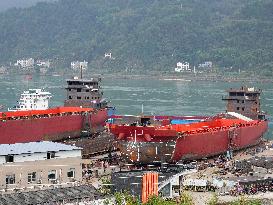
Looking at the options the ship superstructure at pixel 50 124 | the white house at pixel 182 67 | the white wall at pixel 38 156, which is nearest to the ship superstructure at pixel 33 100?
the ship superstructure at pixel 50 124

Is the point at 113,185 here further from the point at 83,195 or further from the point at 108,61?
the point at 108,61

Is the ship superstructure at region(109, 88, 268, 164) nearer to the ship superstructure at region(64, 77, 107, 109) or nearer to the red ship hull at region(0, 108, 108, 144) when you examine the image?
the red ship hull at region(0, 108, 108, 144)

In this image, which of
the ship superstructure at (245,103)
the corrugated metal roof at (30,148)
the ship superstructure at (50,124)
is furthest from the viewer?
the ship superstructure at (245,103)

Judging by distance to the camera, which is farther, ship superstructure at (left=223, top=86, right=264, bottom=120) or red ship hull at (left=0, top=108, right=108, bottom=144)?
ship superstructure at (left=223, top=86, right=264, bottom=120)

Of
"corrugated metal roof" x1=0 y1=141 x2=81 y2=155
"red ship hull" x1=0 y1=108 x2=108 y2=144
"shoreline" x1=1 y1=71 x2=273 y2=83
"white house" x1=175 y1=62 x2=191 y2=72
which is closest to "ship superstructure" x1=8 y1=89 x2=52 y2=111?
"red ship hull" x1=0 y1=108 x2=108 y2=144

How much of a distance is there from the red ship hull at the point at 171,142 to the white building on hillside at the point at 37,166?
7.77 m

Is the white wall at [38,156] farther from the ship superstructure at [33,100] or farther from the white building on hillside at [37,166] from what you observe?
the ship superstructure at [33,100]

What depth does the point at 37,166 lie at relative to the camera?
24.6 meters

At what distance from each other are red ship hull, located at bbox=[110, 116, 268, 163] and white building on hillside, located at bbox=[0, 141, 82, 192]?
25.5 feet

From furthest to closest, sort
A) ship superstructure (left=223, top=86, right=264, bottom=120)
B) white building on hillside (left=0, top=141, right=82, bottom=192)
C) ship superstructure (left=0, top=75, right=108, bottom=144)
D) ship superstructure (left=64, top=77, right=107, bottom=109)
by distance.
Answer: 1. ship superstructure (left=64, top=77, right=107, bottom=109)
2. ship superstructure (left=223, top=86, right=264, bottom=120)
3. ship superstructure (left=0, top=75, right=108, bottom=144)
4. white building on hillside (left=0, top=141, right=82, bottom=192)

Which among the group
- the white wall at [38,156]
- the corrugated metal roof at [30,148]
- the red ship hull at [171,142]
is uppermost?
the corrugated metal roof at [30,148]

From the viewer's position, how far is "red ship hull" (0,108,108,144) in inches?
1401

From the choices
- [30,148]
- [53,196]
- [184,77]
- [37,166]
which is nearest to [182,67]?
[184,77]

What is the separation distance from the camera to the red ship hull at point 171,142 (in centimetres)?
3322
